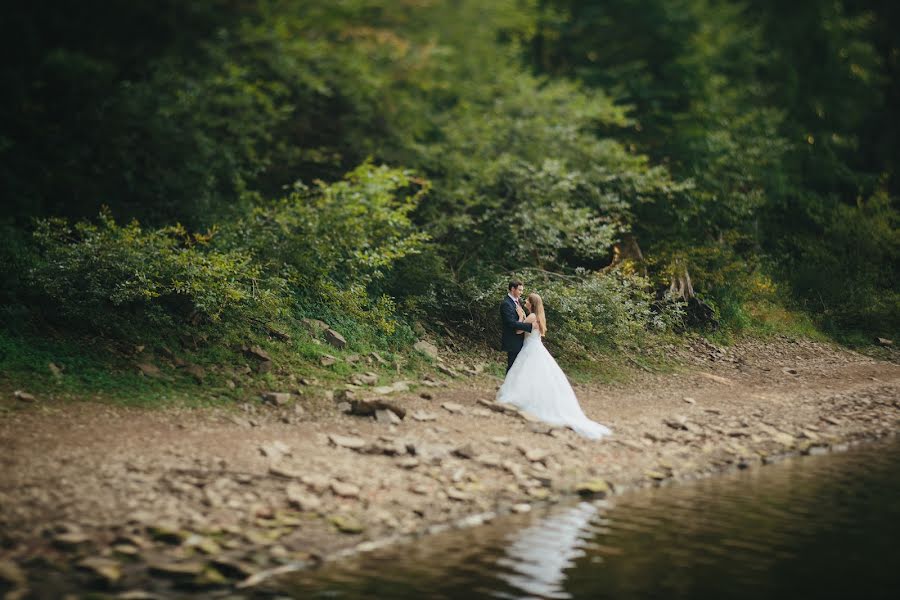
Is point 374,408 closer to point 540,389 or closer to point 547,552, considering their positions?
point 540,389

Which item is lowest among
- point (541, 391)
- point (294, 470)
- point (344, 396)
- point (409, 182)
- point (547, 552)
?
point (547, 552)

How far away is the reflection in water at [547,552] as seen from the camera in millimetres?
6276

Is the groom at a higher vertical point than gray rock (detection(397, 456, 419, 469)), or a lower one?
higher

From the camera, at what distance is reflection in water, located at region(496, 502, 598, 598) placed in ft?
20.6

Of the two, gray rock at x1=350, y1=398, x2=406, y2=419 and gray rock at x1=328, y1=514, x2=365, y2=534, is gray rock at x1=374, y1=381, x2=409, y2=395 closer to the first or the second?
gray rock at x1=350, y1=398, x2=406, y2=419

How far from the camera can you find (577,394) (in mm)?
A: 14781

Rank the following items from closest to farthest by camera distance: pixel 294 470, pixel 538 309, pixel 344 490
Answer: pixel 344 490 < pixel 294 470 < pixel 538 309

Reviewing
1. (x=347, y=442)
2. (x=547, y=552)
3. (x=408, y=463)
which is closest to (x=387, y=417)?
(x=347, y=442)

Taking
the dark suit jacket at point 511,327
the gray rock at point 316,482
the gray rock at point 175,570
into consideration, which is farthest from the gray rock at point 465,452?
the gray rock at point 175,570

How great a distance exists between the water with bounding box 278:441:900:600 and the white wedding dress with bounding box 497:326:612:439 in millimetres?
2677

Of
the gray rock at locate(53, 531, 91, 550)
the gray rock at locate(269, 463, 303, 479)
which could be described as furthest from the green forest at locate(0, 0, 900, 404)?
the gray rock at locate(53, 531, 91, 550)

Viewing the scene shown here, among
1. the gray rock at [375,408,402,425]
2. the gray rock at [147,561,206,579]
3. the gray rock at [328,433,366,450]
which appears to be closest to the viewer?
the gray rock at [147,561,206,579]

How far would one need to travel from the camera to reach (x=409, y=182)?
60.4 ft

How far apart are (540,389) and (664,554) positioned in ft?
17.5
